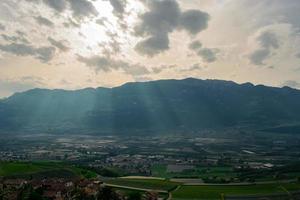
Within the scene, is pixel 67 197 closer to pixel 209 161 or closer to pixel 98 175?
pixel 98 175

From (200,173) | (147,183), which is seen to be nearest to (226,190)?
(147,183)

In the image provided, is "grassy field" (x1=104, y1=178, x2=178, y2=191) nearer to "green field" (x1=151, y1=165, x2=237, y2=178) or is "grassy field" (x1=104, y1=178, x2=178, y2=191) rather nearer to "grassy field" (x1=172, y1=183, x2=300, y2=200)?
"grassy field" (x1=172, y1=183, x2=300, y2=200)

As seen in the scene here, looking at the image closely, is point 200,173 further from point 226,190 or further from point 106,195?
point 106,195

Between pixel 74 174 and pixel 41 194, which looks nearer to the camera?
pixel 41 194

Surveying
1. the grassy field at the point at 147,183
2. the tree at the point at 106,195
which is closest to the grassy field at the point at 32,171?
→ the grassy field at the point at 147,183

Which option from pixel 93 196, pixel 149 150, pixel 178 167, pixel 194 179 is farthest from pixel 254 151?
pixel 93 196

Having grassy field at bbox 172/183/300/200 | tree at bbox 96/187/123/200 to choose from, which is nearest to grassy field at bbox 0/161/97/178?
grassy field at bbox 172/183/300/200
